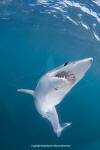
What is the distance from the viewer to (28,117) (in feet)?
57.0

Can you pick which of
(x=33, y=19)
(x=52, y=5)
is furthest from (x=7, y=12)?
(x=52, y=5)

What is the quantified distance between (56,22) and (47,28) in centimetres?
321

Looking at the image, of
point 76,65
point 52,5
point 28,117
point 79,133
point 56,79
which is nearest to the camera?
point 76,65

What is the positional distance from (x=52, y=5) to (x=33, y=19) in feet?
19.6

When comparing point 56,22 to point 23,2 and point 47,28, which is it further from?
point 23,2

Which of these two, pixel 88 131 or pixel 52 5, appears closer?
pixel 52 5

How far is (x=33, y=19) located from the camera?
66.5ft

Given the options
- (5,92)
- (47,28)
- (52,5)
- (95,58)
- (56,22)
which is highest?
(52,5)

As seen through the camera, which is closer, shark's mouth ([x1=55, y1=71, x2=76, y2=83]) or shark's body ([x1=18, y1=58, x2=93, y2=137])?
shark's body ([x1=18, y1=58, x2=93, y2=137])

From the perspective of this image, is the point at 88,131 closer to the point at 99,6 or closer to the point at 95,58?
the point at 95,58

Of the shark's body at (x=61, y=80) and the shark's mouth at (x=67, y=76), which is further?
the shark's mouth at (x=67, y=76)

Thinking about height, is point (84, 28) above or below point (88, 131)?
above

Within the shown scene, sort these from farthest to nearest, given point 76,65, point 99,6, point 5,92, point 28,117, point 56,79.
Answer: point 5,92
point 28,117
point 99,6
point 56,79
point 76,65

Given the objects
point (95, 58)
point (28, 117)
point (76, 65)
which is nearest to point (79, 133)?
point (28, 117)
